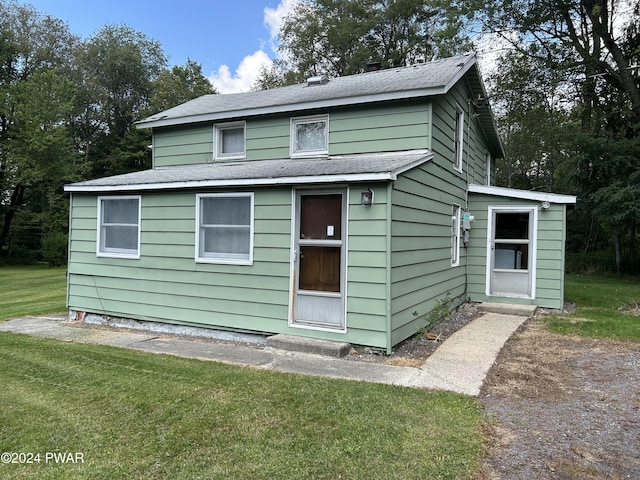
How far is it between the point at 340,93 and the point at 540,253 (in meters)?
5.38

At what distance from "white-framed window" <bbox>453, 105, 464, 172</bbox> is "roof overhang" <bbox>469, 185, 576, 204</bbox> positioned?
3.15 ft

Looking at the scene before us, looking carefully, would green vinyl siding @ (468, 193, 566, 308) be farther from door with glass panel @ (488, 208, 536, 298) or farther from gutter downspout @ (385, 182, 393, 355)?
gutter downspout @ (385, 182, 393, 355)

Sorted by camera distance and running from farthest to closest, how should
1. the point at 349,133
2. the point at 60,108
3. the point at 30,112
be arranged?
1. the point at 60,108
2. the point at 30,112
3. the point at 349,133

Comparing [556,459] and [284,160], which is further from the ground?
[284,160]

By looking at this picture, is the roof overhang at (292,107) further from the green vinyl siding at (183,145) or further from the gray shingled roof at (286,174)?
the gray shingled roof at (286,174)

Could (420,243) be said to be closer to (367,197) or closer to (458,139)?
(367,197)

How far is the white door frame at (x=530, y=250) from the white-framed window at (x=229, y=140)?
222 inches

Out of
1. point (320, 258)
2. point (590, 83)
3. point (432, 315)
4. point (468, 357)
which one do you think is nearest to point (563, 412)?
point (468, 357)

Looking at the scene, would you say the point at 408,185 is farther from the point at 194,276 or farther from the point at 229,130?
the point at 229,130

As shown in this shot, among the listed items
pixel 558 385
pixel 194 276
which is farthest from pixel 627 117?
pixel 194 276

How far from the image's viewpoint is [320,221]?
6078 mm

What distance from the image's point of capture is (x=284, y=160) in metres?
7.88

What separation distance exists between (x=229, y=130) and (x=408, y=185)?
4.49 meters

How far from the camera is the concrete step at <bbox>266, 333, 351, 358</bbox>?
553 cm
